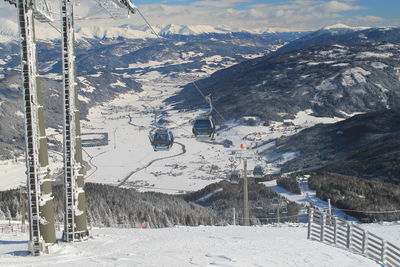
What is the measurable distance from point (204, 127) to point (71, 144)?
114ft

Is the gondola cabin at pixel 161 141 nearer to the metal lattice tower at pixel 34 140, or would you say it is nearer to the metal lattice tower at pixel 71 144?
the metal lattice tower at pixel 71 144

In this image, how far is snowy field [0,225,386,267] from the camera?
1767cm

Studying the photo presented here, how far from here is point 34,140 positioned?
17.8 metres

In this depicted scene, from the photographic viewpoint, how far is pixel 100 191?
7750cm

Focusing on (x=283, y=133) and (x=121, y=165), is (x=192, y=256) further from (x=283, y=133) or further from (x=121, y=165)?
(x=283, y=133)

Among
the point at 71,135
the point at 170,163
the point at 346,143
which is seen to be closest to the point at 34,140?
the point at 71,135

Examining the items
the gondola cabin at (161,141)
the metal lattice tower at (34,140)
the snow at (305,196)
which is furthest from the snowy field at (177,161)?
the metal lattice tower at (34,140)

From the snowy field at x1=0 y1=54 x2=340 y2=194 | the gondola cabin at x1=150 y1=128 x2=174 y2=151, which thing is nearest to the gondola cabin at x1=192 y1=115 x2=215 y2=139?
the gondola cabin at x1=150 y1=128 x2=174 y2=151

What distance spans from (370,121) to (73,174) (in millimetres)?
154241

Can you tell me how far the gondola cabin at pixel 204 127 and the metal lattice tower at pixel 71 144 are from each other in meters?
33.3

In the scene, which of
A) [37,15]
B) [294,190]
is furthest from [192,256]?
[294,190]

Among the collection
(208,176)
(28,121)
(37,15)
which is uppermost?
(37,15)

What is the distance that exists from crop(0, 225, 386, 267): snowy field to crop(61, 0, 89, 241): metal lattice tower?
0.88 meters

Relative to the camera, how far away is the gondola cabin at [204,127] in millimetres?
54250
